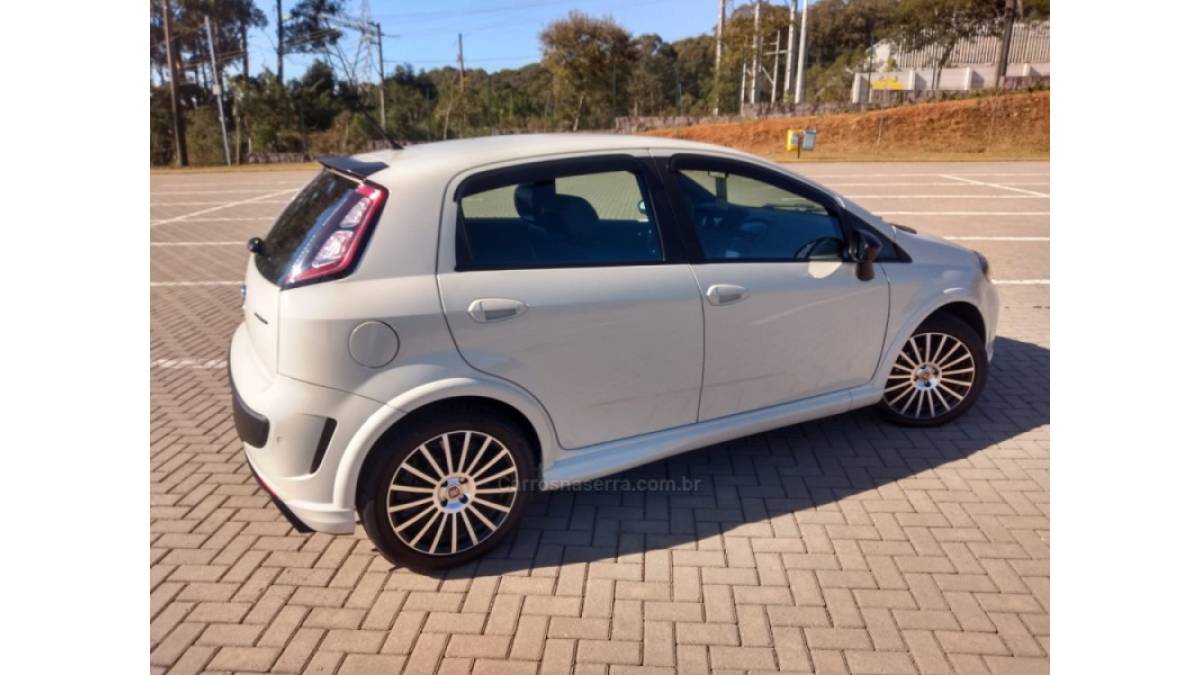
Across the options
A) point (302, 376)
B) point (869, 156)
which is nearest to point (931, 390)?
point (302, 376)

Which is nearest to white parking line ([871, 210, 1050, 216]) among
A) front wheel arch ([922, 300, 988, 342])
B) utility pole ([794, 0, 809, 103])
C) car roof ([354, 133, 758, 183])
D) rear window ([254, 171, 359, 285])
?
front wheel arch ([922, 300, 988, 342])

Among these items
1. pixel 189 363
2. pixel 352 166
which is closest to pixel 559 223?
pixel 352 166

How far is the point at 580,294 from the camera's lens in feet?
9.51

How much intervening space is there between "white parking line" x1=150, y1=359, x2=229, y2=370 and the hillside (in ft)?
87.8

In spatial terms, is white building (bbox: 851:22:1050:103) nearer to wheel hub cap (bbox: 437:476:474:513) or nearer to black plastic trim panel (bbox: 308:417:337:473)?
wheel hub cap (bbox: 437:476:474:513)

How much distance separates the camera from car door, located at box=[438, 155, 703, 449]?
278cm

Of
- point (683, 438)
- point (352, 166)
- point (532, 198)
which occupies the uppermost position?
point (352, 166)

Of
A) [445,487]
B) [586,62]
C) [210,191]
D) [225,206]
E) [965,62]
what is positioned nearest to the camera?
[445,487]

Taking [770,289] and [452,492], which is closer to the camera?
[452,492]

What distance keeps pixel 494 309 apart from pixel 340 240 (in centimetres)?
63

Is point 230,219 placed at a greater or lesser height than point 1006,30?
lesser

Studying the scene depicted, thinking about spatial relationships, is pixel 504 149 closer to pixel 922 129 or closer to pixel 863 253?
pixel 863 253

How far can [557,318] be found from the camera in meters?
2.85

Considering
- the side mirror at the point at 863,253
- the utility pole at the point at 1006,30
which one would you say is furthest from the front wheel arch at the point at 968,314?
the utility pole at the point at 1006,30
